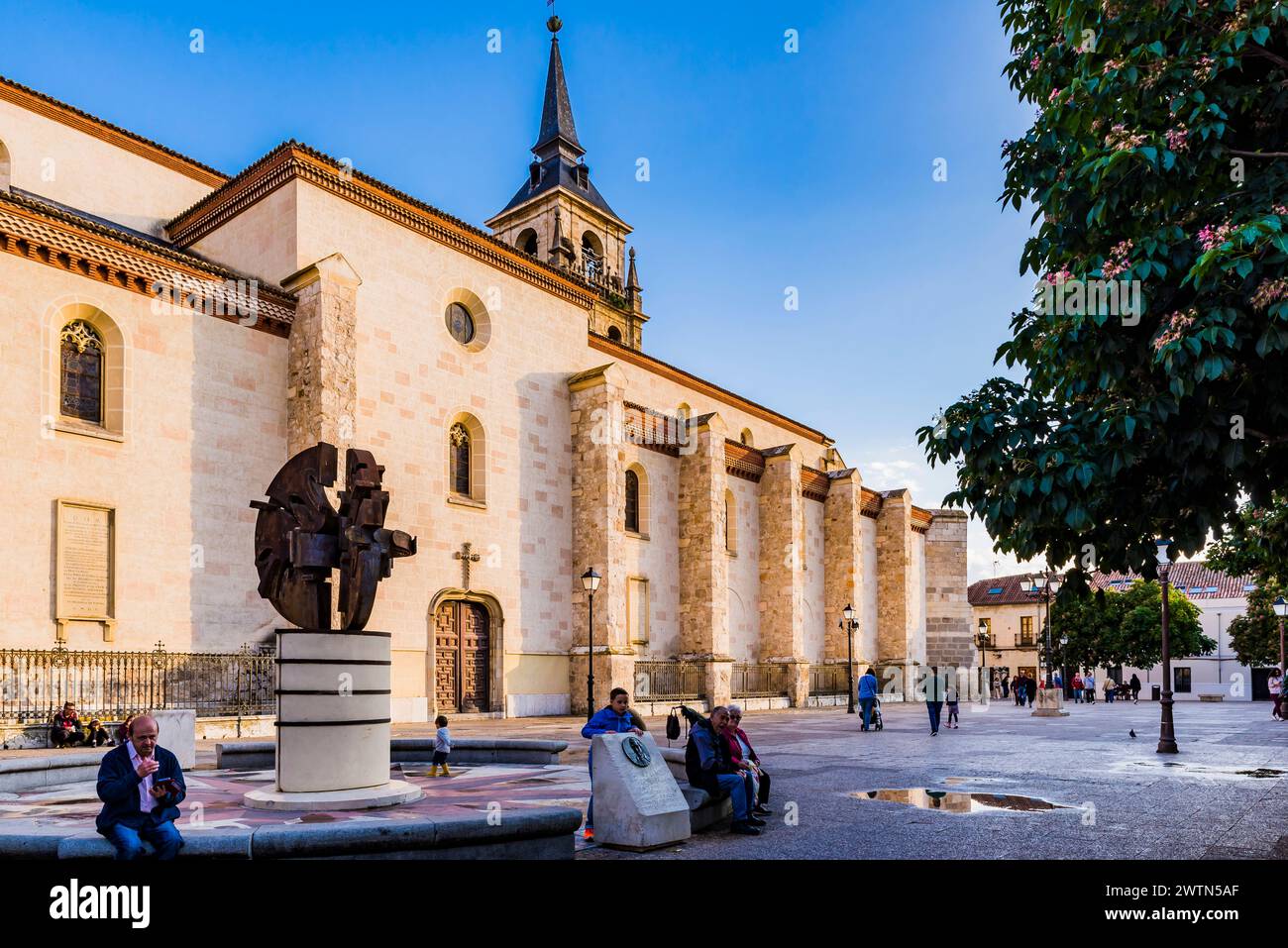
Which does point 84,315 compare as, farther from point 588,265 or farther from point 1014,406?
point 588,265

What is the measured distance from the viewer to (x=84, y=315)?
65.1ft

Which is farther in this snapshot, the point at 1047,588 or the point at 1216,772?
the point at 1047,588

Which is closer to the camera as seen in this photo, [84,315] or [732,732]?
[732,732]

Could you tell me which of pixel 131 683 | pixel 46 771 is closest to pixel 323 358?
pixel 131 683

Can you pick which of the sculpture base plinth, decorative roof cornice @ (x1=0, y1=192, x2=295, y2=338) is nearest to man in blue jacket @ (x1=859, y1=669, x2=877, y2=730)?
the sculpture base plinth

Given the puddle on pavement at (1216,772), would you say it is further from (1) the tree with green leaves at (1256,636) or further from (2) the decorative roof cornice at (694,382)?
(1) the tree with green leaves at (1256,636)

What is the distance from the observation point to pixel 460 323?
27438 mm

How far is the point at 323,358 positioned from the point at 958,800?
17.1 metres

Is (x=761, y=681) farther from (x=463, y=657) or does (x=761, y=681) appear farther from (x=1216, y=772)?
(x=1216, y=772)

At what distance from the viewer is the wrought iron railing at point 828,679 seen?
40.2m

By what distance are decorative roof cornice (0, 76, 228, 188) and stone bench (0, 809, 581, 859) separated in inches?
975

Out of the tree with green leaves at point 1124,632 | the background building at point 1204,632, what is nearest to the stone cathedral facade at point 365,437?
the tree with green leaves at point 1124,632

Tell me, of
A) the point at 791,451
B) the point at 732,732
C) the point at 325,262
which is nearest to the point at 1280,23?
the point at 732,732
